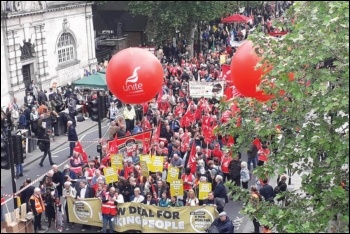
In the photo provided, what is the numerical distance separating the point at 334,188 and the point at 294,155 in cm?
92

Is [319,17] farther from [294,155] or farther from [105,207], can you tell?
[105,207]

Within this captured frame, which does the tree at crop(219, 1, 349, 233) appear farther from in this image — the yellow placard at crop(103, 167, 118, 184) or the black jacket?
the black jacket

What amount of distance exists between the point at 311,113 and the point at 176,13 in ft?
95.9

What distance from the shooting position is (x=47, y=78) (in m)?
35.1

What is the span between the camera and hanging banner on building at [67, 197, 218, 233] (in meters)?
15.1

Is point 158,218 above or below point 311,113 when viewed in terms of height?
below

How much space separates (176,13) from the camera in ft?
126

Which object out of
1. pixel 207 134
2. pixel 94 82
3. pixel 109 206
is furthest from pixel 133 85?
pixel 94 82

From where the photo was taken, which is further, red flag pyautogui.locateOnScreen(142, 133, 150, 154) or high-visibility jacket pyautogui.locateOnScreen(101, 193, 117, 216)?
red flag pyautogui.locateOnScreen(142, 133, 150, 154)

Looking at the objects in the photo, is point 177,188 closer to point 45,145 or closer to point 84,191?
point 84,191

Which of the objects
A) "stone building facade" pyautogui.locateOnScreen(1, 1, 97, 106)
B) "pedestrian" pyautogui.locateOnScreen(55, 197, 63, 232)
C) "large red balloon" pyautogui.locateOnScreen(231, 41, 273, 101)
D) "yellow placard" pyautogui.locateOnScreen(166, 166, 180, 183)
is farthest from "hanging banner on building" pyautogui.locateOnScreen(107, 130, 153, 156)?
"stone building facade" pyautogui.locateOnScreen(1, 1, 97, 106)

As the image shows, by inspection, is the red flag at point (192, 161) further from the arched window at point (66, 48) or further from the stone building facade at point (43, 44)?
the arched window at point (66, 48)

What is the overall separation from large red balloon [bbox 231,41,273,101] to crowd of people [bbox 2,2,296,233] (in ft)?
1.63

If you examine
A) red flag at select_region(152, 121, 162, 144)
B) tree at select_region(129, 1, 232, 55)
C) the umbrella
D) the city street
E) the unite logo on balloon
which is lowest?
the city street
